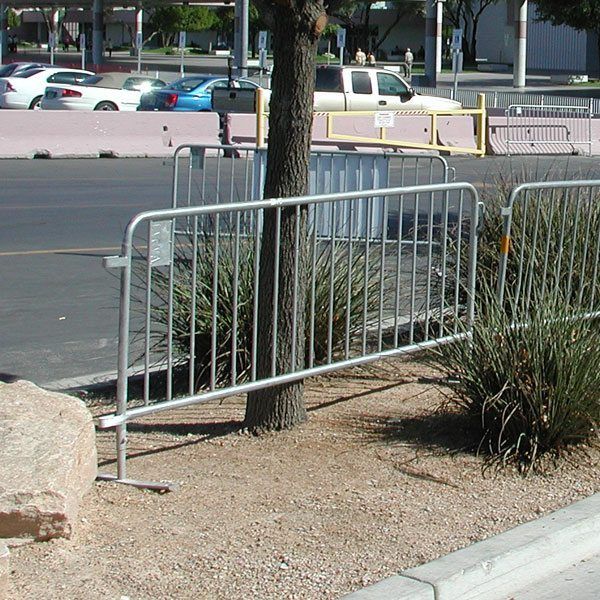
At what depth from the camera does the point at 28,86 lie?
3519cm

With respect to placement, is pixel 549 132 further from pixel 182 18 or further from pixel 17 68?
pixel 182 18

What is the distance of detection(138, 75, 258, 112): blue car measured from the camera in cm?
3069

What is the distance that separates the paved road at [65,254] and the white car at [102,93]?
10970 millimetres

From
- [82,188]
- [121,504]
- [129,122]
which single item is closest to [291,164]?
[121,504]

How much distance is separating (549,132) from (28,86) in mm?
15765

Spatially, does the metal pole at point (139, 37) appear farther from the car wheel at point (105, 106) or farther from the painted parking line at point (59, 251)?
the painted parking line at point (59, 251)

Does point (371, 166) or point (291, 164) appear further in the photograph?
point (371, 166)

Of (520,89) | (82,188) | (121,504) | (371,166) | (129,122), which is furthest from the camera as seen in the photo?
(520,89)

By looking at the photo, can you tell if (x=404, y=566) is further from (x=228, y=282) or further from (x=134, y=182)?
(x=134, y=182)

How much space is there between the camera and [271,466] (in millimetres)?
5773

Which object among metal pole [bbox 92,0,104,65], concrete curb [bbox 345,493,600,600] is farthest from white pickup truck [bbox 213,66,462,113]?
metal pole [bbox 92,0,104,65]

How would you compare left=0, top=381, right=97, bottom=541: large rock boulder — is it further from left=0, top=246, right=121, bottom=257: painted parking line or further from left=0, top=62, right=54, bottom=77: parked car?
left=0, top=62, right=54, bottom=77: parked car

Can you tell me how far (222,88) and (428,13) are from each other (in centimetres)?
2913

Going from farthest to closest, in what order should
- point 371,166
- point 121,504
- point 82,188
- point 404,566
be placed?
point 82,188 < point 371,166 < point 121,504 < point 404,566
